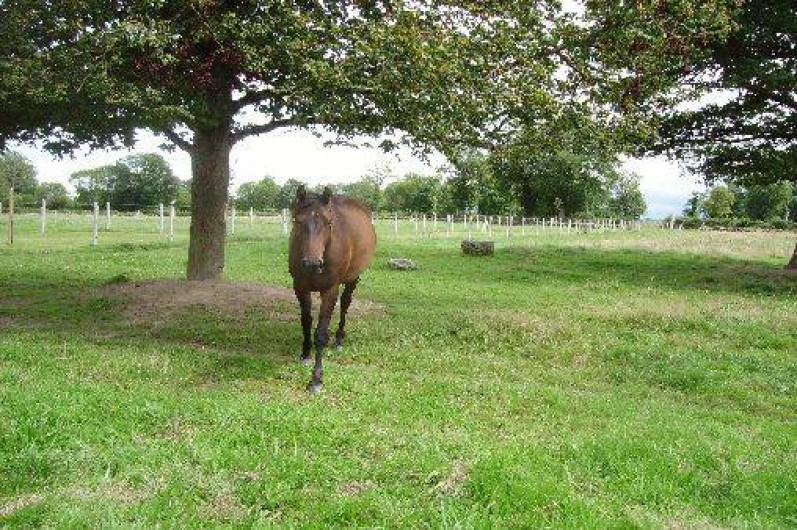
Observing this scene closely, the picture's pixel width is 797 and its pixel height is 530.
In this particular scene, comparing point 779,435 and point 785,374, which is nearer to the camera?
point 779,435

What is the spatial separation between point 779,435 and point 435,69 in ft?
26.7

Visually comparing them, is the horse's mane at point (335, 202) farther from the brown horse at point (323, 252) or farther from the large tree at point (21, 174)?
the large tree at point (21, 174)

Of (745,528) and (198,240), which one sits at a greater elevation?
(198,240)

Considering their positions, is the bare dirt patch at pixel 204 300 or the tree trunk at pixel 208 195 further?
the tree trunk at pixel 208 195

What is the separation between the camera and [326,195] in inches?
411

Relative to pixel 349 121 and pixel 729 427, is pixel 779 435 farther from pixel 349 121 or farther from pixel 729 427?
pixel 349 121

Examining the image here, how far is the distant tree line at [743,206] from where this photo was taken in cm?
11454

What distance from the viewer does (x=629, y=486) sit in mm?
6652

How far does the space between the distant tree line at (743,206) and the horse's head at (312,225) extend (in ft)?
354

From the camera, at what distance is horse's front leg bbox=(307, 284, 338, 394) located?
9.91 m

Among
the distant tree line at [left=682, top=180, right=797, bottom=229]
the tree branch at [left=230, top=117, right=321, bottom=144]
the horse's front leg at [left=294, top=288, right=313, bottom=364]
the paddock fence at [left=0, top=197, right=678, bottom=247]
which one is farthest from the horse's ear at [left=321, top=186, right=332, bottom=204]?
the distant tree line at [left=682, top=180, right=797, bottom=229]

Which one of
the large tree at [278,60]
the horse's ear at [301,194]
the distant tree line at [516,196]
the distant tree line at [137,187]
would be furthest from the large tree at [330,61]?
the distant tree line at [137,187]

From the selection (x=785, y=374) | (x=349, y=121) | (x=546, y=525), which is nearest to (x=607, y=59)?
(x=349, y=121)

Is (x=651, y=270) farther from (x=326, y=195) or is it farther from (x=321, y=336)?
(x=326, y=195)
